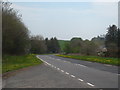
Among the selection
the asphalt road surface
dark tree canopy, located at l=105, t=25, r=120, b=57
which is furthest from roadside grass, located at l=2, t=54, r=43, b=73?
dark tree canopy, located at l=105, t=25, r=120, b=57

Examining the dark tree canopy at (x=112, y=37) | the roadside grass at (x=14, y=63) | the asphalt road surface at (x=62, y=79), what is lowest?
the roadside grass at (x=14, y=63)

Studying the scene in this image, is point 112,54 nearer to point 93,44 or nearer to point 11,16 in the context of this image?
point 93,44

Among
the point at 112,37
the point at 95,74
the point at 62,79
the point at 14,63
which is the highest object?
Result: the point at 112,37

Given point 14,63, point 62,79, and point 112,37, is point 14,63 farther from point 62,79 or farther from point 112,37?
point 112,37

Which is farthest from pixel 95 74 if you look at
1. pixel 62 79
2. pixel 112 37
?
pixel 112 37

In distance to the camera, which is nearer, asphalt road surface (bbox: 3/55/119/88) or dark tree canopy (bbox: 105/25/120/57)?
asphalt road surface (bbox: 3/55/119/88)

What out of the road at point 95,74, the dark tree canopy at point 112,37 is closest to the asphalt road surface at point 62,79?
the road at point 95,74

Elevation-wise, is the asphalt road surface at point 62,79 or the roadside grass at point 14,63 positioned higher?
the asphalt road surface at point 62,79

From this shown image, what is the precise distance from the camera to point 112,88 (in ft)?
34.2

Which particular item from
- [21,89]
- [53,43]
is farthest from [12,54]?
[53,43]

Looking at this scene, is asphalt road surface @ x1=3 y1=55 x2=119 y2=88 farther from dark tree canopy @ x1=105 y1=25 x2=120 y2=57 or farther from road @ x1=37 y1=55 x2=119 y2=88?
dark tree canopy @ x1=105 y1=25 x2=120 y2=57

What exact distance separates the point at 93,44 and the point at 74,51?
32552 millimetres

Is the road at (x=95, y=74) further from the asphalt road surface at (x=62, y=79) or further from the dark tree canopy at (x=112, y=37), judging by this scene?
the dark tree canopy at (x=112, y=37)

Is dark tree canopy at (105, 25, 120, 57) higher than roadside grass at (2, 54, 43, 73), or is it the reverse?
dark tree canopy at (105, 25, 120, 57)
